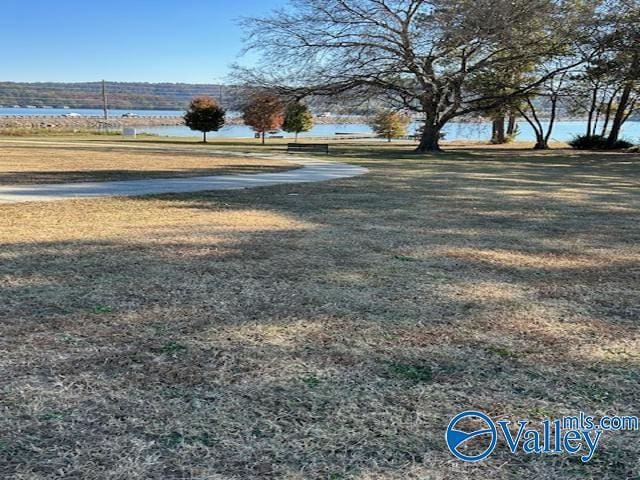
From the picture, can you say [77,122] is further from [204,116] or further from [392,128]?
[392,128]

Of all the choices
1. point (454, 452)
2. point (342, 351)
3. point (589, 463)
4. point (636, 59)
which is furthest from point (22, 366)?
point (636, 59)

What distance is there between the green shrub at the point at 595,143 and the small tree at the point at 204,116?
23076 mm

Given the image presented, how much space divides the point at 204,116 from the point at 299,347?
38836mm

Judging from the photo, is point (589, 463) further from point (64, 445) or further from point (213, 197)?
point (213, 197)

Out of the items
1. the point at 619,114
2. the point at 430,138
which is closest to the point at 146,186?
the point at 430,138

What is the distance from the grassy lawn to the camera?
2047mm

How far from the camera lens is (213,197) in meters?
8.81

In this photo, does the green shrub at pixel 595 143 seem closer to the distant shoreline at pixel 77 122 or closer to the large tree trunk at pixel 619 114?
the large tree trunk at pixel 619 114

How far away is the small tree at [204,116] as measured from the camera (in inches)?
1573

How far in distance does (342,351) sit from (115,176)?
9.72 m

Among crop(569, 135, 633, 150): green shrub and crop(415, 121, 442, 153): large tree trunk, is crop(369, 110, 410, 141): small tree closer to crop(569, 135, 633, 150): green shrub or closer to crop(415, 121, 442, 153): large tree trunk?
crop(569, 135, 633, 150): green shrub

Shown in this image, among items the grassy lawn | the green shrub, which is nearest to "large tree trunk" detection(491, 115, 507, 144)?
the green shrub

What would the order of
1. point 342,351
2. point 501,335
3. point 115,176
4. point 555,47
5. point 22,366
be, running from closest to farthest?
point 22,366 → point 342,351 → point 501,335 → point 115,176 → point 555,47

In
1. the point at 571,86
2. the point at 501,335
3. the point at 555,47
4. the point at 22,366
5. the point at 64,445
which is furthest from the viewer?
the point at 571,86
